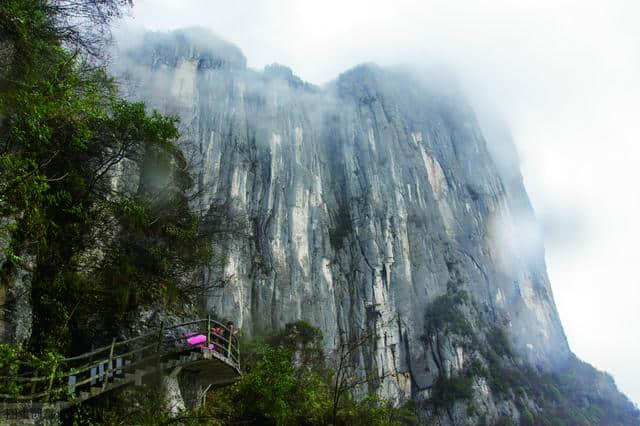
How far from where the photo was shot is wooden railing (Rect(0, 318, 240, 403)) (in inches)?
326

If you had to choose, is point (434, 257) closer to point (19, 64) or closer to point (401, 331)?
point (401, 331)

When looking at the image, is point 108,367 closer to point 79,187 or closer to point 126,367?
point 126,367

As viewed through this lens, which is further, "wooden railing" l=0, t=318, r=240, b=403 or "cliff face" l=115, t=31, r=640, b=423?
"cliff face" l=115, t=31, r=640, b=423

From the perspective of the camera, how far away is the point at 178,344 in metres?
12.6

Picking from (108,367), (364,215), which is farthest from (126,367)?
(364,215)

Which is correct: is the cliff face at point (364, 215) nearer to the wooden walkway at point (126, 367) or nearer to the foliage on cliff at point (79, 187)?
the foliage on cliff at point (79, 187)

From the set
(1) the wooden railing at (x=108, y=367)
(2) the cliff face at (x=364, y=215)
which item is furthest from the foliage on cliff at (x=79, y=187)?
(2) the cliff face at (x=364, y=215)

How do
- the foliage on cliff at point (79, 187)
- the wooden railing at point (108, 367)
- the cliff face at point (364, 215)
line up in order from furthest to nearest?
the cliff face at point (364, 215)
the foliage on cliff at point (79, 187)
the wooden railing at point (108, 367)

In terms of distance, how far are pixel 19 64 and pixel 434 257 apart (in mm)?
56468

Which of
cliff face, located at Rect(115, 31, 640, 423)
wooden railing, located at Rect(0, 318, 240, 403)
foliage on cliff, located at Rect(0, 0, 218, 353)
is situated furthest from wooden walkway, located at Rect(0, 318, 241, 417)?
cliff face, located at Rect(115, 31, 640, 423)

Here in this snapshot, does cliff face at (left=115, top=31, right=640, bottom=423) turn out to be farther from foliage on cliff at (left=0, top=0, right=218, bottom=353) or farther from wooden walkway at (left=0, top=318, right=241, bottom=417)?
wooden walkway at (left=0, top=318, right=241, bottom=417)

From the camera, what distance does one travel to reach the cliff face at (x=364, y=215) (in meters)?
51.5

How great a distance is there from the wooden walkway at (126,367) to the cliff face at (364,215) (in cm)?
3033

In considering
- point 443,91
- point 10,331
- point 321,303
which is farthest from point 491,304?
point 10,331
